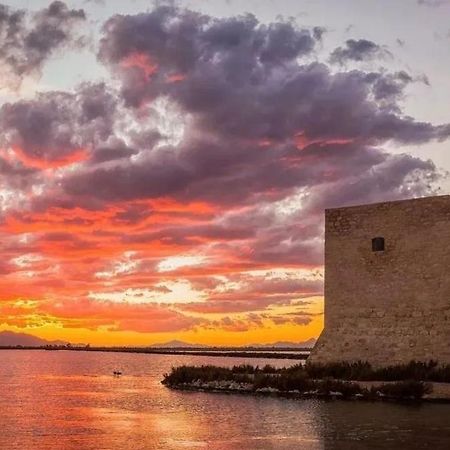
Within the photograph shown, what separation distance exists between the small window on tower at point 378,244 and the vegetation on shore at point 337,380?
13.3 ft

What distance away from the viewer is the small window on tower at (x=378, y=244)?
2853 centimetres

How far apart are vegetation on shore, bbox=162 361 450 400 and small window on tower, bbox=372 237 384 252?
4.06 m

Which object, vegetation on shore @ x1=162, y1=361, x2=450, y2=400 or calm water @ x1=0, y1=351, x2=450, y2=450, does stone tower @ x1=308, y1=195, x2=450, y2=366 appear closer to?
vegetation on shore @ x1=162, y1=361, x2=450, y2=400

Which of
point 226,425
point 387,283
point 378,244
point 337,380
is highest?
point 378,244

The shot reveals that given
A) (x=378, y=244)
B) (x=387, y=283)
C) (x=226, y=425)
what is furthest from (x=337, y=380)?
(x=226, y=425)

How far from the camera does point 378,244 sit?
93.9 feet

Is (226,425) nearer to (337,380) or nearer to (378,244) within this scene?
(337,380)

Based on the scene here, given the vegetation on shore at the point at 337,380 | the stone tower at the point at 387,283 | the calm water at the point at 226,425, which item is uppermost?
the stone tower at the point at 387,283

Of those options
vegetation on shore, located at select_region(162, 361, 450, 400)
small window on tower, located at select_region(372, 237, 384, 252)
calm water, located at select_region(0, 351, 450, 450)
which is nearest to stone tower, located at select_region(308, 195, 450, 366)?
small window on tower, located at select_region(372, 237, 384, 252)

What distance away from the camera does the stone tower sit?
27000 millimetres

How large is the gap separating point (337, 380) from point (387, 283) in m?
3.88

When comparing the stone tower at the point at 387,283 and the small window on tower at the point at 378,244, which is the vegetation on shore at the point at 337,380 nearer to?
the stone tower at the point at 387,283

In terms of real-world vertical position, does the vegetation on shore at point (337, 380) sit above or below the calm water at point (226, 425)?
above

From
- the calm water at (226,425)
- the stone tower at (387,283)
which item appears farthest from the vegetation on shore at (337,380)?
the calm water at (226,425)
